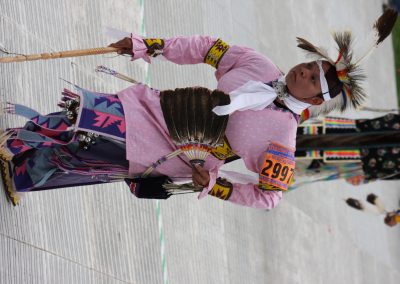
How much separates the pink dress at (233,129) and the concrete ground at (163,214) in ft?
1.35

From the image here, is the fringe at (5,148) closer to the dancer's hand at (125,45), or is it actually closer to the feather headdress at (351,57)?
the dancer's hand at (125,45)

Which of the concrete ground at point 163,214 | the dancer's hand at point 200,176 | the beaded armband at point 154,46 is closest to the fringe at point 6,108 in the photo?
the concrete ground at point 163,214

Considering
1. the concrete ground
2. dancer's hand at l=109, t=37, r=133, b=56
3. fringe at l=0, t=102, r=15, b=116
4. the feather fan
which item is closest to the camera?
the feather fan

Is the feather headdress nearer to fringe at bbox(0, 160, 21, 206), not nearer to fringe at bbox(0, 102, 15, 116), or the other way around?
fringe at bbox(0, 102, 15, 116)

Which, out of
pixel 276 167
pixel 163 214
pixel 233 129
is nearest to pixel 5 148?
pixel 233 129

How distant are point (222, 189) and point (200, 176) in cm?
16

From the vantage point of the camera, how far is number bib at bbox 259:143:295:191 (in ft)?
8.29

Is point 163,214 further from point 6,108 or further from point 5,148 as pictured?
point 6,108

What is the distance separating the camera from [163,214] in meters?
4.14

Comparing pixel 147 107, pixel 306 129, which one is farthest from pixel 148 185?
pixel 306 129

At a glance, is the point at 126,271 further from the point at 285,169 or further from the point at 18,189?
the point at 285,169

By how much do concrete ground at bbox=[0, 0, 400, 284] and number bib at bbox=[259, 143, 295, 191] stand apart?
49 cm

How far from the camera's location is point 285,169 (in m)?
2.57

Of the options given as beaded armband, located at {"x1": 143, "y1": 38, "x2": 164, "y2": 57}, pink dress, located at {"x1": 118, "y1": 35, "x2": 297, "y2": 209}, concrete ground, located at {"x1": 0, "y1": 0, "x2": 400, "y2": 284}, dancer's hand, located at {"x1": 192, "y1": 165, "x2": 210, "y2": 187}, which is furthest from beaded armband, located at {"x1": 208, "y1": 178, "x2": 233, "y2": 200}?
concrete ground, located at {"x1": 0, "y1": 0, "x2": 400, "y2": 284}
